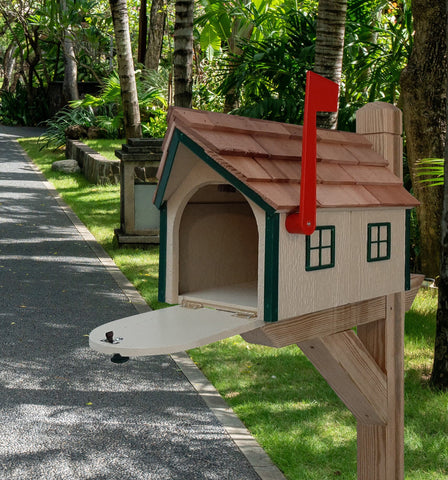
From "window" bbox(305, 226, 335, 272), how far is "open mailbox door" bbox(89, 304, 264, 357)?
0.63 feet

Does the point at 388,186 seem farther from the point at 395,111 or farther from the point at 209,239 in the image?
the point at 209,239

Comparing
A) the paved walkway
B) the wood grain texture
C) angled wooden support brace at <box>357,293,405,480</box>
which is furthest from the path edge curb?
the wood grain texture

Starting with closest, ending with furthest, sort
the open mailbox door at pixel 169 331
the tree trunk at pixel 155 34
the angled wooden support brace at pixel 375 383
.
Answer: the open mailbox door at pixel 169 331
the angled wooden support brace at pixel 375 383
the tree trunk at pixel 155 34

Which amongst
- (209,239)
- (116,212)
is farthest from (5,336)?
(116,212)

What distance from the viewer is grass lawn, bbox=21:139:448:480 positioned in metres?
3.93

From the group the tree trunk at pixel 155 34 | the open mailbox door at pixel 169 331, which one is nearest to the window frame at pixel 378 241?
the open mailbox door at pixel 169 331

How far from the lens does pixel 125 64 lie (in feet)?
37.6

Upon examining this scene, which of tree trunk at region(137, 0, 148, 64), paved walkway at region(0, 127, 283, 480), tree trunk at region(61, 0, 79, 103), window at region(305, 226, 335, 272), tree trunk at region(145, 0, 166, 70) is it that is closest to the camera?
window at region(305, 226, 335, 272)

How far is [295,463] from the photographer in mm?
3934

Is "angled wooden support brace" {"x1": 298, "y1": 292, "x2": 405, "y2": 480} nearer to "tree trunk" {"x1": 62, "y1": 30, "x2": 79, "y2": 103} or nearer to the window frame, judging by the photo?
the window frame

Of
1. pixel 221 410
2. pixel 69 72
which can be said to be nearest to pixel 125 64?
pixel 221 410

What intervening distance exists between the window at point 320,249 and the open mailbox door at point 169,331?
19 cm

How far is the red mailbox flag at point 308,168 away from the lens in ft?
5.41

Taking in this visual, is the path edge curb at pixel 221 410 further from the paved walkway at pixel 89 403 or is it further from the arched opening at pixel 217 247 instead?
the arched opening at pixel 217 247
